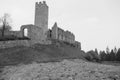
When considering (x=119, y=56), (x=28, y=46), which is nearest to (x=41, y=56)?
(x=28, y=46)

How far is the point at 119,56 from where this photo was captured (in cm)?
5791

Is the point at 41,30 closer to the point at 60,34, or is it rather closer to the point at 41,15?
the point at 41,15

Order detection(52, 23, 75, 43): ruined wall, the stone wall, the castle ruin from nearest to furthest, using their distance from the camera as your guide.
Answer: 1. the stone wall
2. the castle ruin
3. detection(52, 23, 75, 43): ruined wall

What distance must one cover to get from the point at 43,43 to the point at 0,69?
13.7 meters

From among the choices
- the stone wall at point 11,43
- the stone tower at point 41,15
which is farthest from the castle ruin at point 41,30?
the stone wall at point 11,43

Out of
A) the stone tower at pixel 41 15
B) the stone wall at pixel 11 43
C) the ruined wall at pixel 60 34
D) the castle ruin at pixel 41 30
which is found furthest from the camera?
the ruined wall at pixel 60 34

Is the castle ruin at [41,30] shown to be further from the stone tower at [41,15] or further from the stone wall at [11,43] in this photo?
the stone wall at [11,43]

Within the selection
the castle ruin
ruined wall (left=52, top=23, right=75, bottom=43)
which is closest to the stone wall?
the castle ruin

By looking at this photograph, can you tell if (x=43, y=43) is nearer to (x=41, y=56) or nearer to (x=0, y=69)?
(x=41, y=56)

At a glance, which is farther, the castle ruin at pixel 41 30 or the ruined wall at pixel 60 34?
the ruined wall at pixel 60 34

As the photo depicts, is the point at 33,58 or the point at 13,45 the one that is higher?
the point at 13,45

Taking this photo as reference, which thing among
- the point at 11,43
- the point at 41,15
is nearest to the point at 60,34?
the point at 41,15

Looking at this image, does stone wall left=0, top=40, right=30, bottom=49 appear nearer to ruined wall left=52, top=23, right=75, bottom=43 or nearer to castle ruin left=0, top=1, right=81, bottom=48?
castle ruin left=0, top=1, right=81, bottom=48

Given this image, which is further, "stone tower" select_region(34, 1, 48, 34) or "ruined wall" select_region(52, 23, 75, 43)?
"ruined wall" select_region(52, 23, 75, 43)
